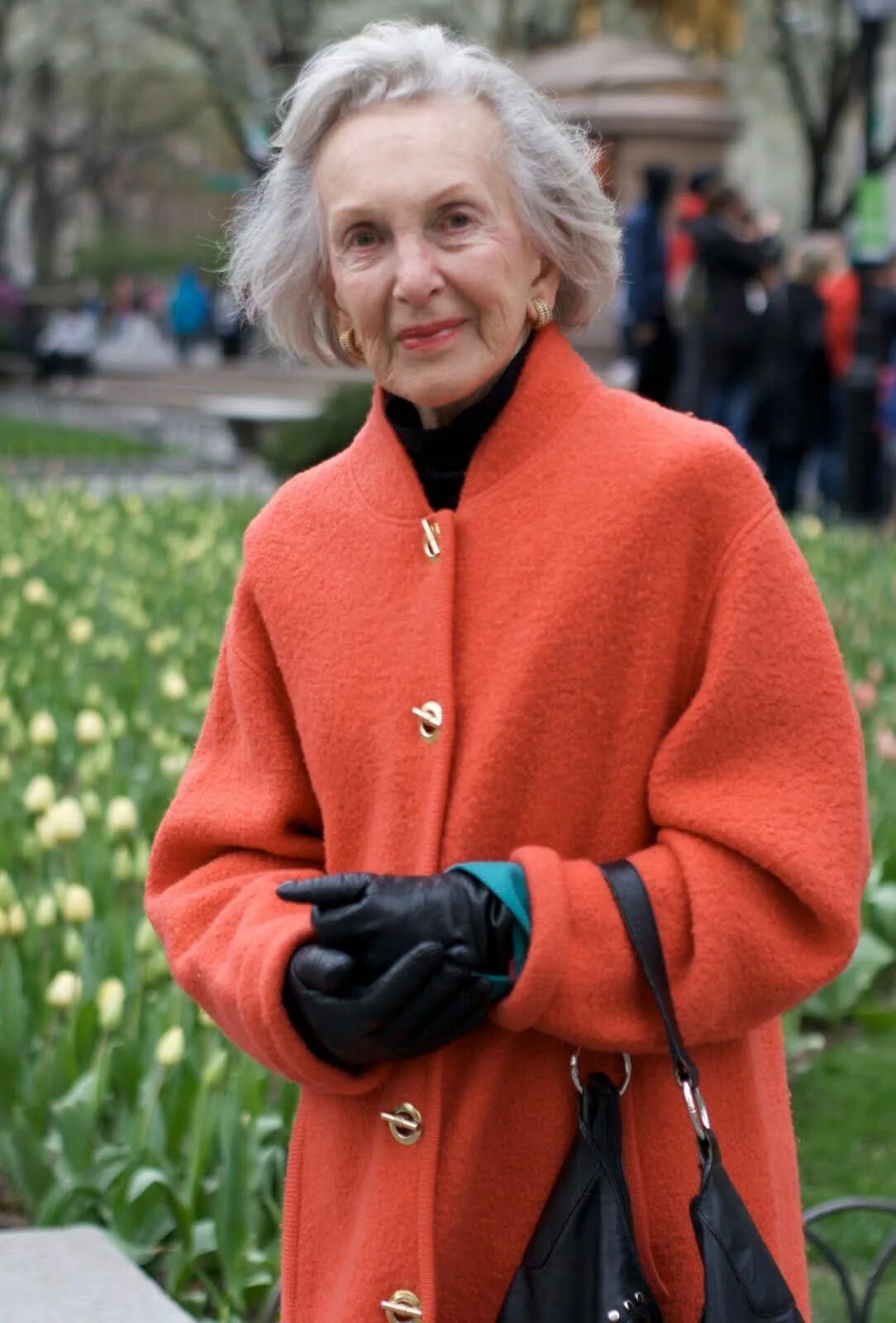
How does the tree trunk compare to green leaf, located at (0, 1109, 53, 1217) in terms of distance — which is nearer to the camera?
green leaf, located at (0, 1109, 53, 1217)

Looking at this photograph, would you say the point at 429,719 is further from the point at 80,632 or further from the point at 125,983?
the point at 80,632

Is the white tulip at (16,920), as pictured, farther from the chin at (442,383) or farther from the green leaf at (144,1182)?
the chin at (442,383)

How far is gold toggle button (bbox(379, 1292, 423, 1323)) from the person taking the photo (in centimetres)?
193

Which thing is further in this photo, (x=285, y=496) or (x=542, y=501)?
(x=285, y=496)

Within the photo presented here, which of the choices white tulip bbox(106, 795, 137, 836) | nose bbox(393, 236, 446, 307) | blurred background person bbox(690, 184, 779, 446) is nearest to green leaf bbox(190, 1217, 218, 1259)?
white tulip bbox(106, 795, 137, 836)

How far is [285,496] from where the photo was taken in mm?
2180

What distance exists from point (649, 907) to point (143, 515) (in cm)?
907

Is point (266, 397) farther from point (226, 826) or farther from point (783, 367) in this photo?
point (226, 826)

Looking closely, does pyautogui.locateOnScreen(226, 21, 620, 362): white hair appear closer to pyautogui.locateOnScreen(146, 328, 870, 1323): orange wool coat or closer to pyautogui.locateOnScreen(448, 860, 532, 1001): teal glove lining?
pyautogui.locateOnScreen(146, 328, 870, 1323): orange wool coat

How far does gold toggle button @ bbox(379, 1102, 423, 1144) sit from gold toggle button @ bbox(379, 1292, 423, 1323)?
0.14m

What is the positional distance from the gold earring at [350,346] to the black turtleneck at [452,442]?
110 mm

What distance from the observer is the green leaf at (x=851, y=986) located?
4609mm

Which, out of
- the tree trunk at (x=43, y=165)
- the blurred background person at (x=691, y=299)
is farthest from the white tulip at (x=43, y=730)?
the tree trunk at (x=43, y=165)

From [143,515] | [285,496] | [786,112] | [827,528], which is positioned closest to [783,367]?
[827,528]
